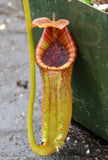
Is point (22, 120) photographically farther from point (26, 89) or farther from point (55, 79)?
point (55, 79)

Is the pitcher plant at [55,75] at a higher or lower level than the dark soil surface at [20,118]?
higher

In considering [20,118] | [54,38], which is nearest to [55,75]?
[54,38]

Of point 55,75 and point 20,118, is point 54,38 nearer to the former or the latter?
point 55,75

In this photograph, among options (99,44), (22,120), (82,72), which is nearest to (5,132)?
(22,120)

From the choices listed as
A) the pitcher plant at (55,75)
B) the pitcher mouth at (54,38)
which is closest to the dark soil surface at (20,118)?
the pitcher plant at (55,75)

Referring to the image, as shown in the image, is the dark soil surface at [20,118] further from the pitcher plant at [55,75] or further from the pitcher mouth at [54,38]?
the pitcher mouth at [54,38]

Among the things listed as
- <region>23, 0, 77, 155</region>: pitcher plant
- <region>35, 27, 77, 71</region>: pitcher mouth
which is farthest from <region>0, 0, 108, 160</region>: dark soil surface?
<region>35, 27, 77, 71</region>: pitcher mouth
